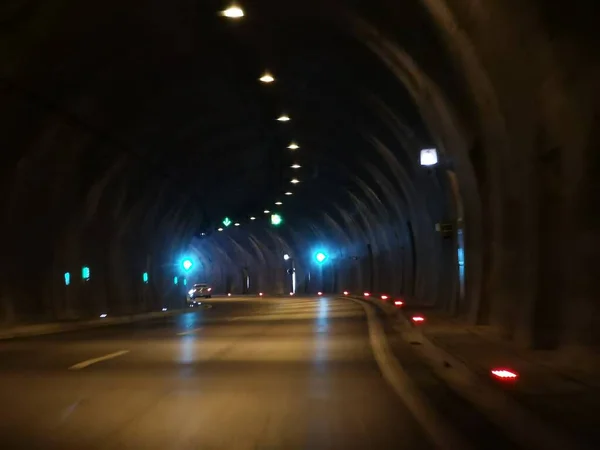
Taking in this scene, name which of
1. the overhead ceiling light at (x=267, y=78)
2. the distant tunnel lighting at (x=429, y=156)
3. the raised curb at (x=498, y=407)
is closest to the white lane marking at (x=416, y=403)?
the raised curb at (x=498, y=407)

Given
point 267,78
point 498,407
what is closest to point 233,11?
point 267,78

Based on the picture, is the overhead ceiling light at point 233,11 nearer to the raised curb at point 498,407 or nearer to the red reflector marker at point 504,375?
the raised curb at point 498,407

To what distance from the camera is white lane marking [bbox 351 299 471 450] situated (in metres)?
10.3

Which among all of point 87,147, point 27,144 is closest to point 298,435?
A: point 27,144

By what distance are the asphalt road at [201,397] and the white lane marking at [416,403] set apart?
0.54 feet

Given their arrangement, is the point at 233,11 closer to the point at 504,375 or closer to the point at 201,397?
the point at 201,397

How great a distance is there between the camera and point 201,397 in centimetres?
1384

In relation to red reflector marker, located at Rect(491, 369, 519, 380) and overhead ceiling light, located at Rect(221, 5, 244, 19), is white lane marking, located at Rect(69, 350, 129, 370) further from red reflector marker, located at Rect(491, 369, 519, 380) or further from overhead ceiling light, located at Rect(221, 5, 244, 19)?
red reflector marker, located at Rect(491, 369, 519, 380)

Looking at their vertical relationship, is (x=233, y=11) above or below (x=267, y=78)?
below

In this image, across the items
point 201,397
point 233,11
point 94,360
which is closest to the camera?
point 201,397

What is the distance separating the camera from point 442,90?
76.8 ft

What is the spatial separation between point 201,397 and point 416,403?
9.81ft

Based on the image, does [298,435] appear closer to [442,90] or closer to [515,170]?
[515,170]

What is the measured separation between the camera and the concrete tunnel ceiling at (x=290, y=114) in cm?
1752
